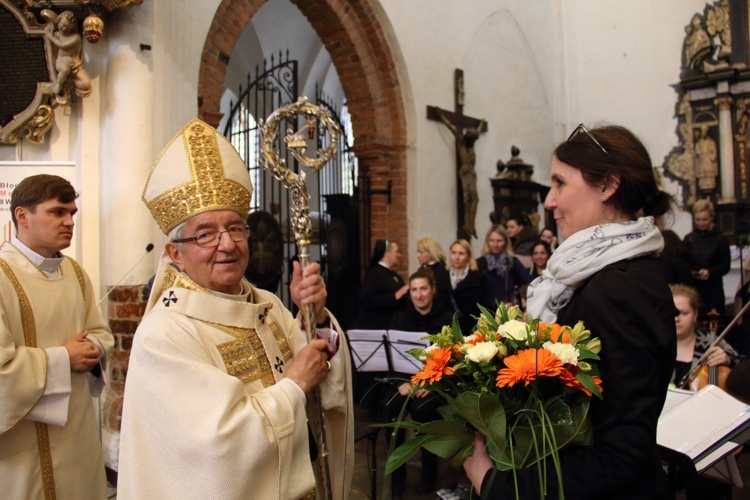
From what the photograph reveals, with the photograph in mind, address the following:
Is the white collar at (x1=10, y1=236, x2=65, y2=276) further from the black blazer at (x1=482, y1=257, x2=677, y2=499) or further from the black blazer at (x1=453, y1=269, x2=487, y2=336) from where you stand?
the black blazer at (x1=453, y1=269, x2=487, y2=336)

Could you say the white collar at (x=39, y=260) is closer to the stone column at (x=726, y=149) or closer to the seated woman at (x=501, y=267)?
the seated woman at (x=501, y=267)

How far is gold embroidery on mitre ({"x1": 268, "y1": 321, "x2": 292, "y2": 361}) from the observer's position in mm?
2305

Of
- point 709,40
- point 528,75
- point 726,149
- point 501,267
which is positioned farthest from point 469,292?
point 709,40

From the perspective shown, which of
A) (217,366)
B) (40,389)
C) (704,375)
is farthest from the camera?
(704,375)

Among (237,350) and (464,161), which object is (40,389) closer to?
(237,350)

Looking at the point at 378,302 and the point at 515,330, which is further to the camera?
the point at 378,302

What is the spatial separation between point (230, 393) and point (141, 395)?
265mm

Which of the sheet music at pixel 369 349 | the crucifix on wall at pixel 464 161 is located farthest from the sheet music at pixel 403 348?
the crucifix on wall at pixel 464 161

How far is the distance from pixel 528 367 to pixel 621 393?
0.79 ft

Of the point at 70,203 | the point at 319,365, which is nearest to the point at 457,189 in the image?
the point at 70,203

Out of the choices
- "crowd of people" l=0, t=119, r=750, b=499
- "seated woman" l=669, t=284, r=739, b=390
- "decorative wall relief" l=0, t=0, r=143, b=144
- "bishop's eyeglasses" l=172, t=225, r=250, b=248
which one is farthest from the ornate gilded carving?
"bishop's eyeglasses" l=172, t=225, r=250, b=248

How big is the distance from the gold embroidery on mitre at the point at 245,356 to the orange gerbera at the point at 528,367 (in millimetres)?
872

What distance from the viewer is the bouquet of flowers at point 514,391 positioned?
4.96ft

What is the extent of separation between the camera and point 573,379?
4.92ft
